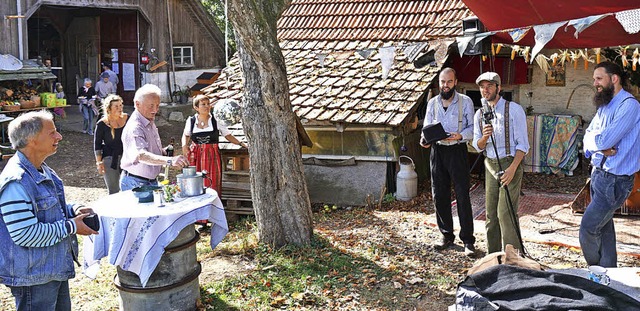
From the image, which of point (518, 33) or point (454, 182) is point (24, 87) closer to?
point (454, 182)

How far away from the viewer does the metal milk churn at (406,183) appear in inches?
394

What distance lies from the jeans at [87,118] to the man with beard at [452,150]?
13458 millimetres

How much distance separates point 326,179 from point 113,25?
48.3 feet

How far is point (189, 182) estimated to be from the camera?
5.68m

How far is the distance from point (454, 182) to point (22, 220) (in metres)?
4.52

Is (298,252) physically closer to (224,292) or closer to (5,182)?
(224,292)

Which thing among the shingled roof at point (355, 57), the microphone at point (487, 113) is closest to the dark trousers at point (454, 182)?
the microphone at point (487, 113)

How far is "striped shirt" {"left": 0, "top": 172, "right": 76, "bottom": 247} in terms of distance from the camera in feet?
12.5

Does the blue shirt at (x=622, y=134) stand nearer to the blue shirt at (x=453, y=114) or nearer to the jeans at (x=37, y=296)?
the blue shirt at (x=453, y=114)

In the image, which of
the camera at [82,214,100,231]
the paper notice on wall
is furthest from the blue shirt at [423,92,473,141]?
the paper notice on wall

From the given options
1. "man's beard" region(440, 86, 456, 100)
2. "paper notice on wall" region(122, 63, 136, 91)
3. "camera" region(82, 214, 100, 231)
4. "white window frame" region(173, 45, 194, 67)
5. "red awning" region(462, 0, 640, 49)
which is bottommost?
"camera" region(82, 214, 100, 231)

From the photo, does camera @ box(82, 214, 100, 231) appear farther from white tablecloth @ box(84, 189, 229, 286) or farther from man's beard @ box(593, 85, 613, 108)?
man's beard @ box(593, 85, 613, 108)

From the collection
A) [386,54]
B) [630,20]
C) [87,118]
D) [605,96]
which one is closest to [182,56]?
[87,118]

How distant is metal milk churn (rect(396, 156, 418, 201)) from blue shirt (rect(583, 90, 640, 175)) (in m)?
4.83
